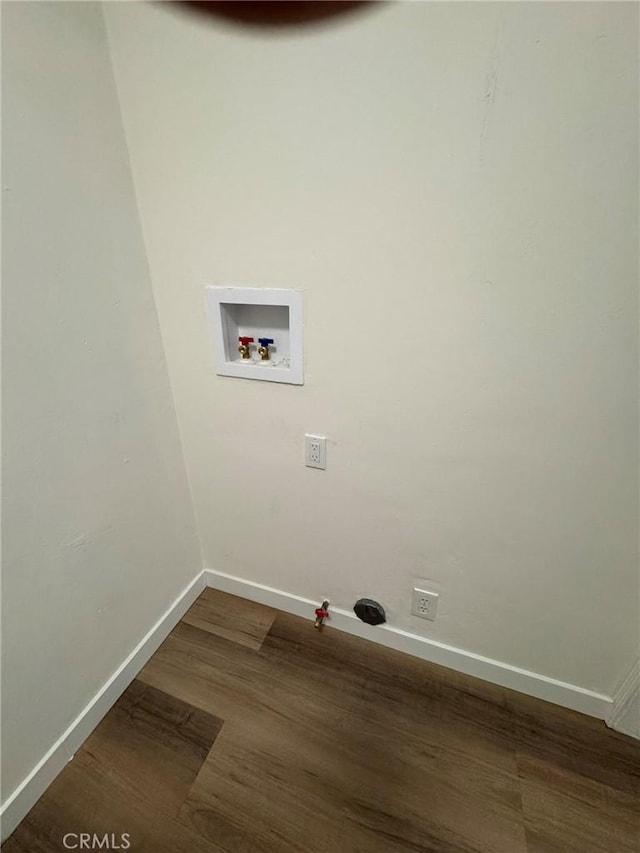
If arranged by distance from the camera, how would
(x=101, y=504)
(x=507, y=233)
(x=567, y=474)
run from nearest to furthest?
(x=507, y=233) < (x=567, y=474) < (x=101, y=504)

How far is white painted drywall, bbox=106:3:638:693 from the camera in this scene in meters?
0.62

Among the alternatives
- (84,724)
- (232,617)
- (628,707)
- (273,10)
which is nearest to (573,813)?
(628,707)

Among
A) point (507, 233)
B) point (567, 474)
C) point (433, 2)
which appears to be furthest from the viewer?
point (567, 474)

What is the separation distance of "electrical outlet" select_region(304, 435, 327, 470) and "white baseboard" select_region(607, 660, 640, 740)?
1073 mm

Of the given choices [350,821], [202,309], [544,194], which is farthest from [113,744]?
[544,194]

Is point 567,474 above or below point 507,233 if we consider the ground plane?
below

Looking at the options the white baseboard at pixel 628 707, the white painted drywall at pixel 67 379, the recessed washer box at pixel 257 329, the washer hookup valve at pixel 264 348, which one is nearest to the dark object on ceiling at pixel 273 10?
the white painted drywall at pixel 67 379

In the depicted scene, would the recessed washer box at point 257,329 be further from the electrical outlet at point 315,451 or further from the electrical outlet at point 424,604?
the electrical outlet at point 424,604

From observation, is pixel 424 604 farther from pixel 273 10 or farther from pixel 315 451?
pixel 273 10

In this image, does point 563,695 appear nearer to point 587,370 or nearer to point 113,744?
point 587,370

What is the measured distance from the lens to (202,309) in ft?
3.29

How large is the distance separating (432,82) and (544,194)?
12.0 inches

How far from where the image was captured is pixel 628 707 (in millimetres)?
997
